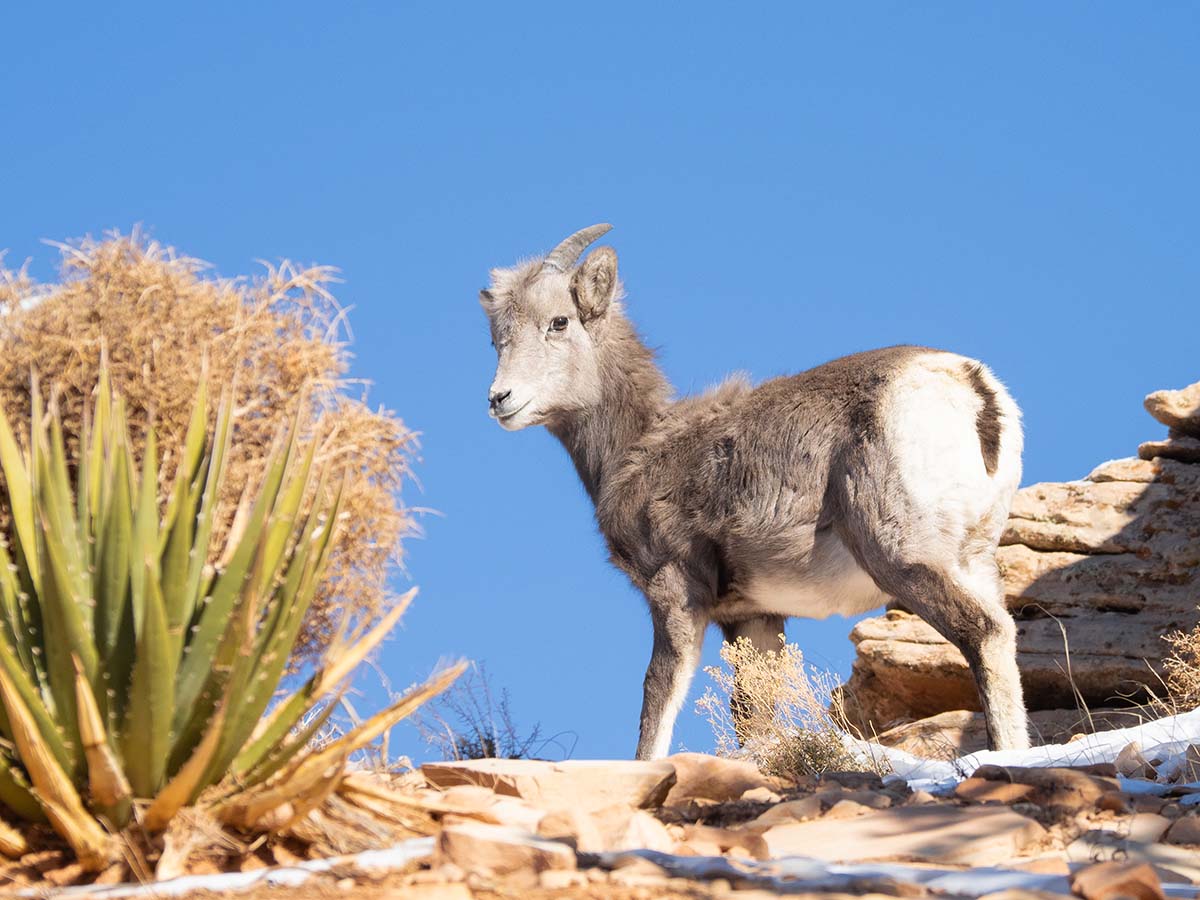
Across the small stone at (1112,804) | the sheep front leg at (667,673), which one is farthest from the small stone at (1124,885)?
the sheep front leg at (667,673)

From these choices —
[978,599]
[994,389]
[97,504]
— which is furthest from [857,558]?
[97,504]


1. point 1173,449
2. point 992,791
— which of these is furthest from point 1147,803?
point 1173,449

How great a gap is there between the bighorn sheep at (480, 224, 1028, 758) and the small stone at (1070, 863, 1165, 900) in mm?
3673

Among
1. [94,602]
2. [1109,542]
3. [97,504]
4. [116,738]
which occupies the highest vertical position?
[1109,542]

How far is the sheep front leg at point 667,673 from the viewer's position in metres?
7.96

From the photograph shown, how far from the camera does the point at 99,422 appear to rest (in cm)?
457

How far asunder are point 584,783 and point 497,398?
4087 mm

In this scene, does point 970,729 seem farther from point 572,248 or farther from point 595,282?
point 572,248

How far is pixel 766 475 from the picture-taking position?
26.0ft

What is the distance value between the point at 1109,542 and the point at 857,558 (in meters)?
4.34

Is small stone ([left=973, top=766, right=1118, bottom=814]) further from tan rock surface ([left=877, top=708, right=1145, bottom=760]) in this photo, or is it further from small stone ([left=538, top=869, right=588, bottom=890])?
tan rock surface ([left=877, top=708, right=1145, bottom=760])

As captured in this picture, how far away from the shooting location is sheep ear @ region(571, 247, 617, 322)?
8.94 meters

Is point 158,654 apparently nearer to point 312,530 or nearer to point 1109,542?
point 312,530

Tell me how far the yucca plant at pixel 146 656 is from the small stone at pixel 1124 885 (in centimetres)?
191
